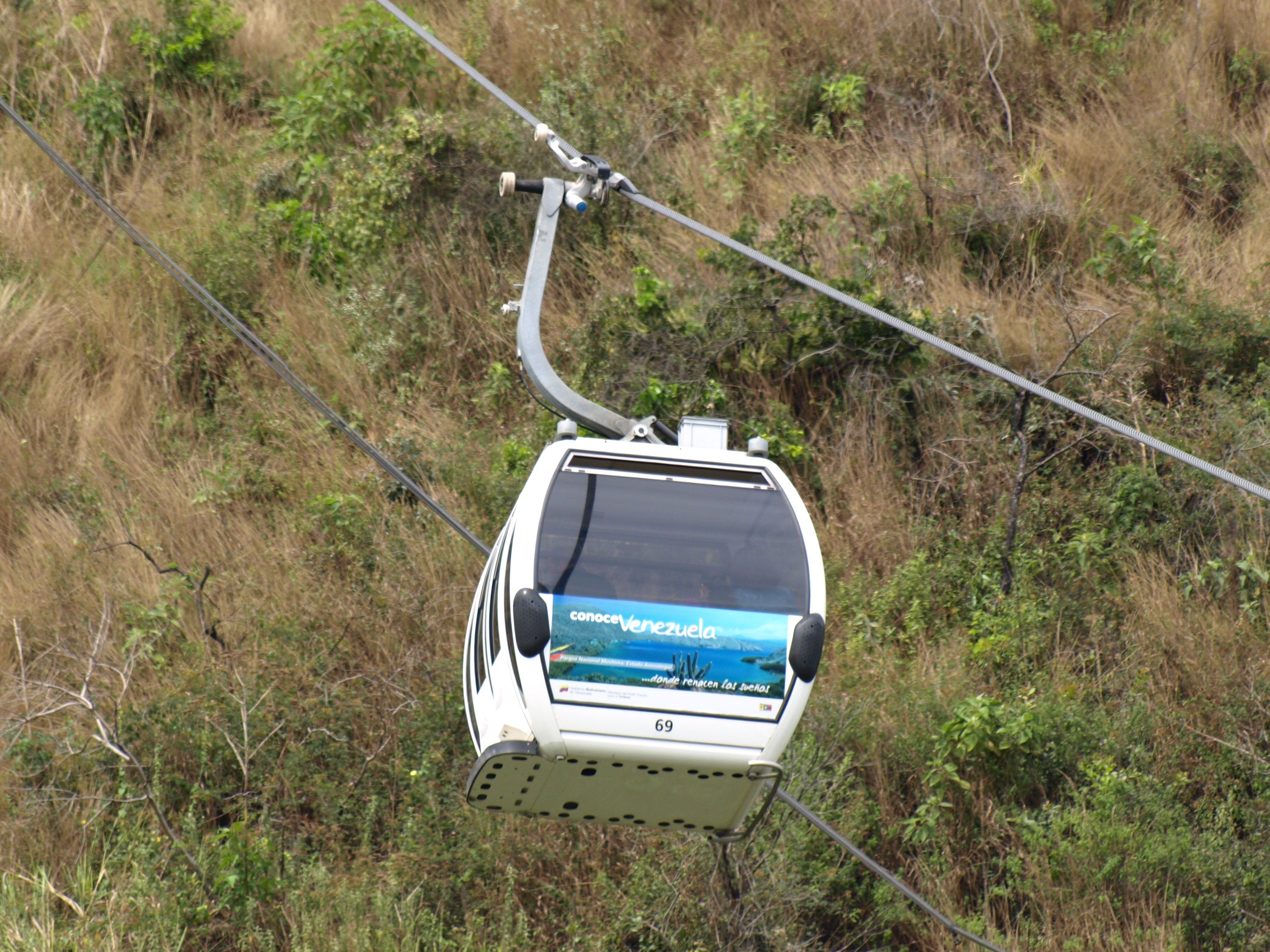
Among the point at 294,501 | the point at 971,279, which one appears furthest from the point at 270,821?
the point at 971,279

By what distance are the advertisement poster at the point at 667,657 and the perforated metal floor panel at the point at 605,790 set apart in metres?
0.26

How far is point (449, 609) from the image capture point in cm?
925

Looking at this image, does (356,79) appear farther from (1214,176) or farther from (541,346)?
(1214,176)

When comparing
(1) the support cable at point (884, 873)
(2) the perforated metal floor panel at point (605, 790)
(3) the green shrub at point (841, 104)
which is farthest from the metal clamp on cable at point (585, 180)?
(3) the green shrub at point (841, 104)

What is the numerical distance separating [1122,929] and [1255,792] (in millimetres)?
1247

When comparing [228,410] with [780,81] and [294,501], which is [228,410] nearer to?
[294,501]

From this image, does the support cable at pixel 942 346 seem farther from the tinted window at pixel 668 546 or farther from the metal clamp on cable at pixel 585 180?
the tinted window at pixel 668 546

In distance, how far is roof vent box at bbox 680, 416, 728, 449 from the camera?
5.84 metres

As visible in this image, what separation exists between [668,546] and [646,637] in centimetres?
39

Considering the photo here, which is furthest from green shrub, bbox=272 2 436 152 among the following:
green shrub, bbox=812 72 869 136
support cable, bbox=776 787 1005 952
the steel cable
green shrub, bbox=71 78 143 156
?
support cable, bbox=776 787 1005 952

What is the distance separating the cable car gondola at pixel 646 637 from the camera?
→ 5027mm

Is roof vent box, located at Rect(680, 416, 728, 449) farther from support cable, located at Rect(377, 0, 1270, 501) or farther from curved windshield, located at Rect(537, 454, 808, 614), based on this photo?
support cable, located at Rect(377, 0, 1270, 501)

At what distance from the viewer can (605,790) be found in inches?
209

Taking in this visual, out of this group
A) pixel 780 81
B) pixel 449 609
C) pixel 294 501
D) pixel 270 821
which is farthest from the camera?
pixel 780 81
